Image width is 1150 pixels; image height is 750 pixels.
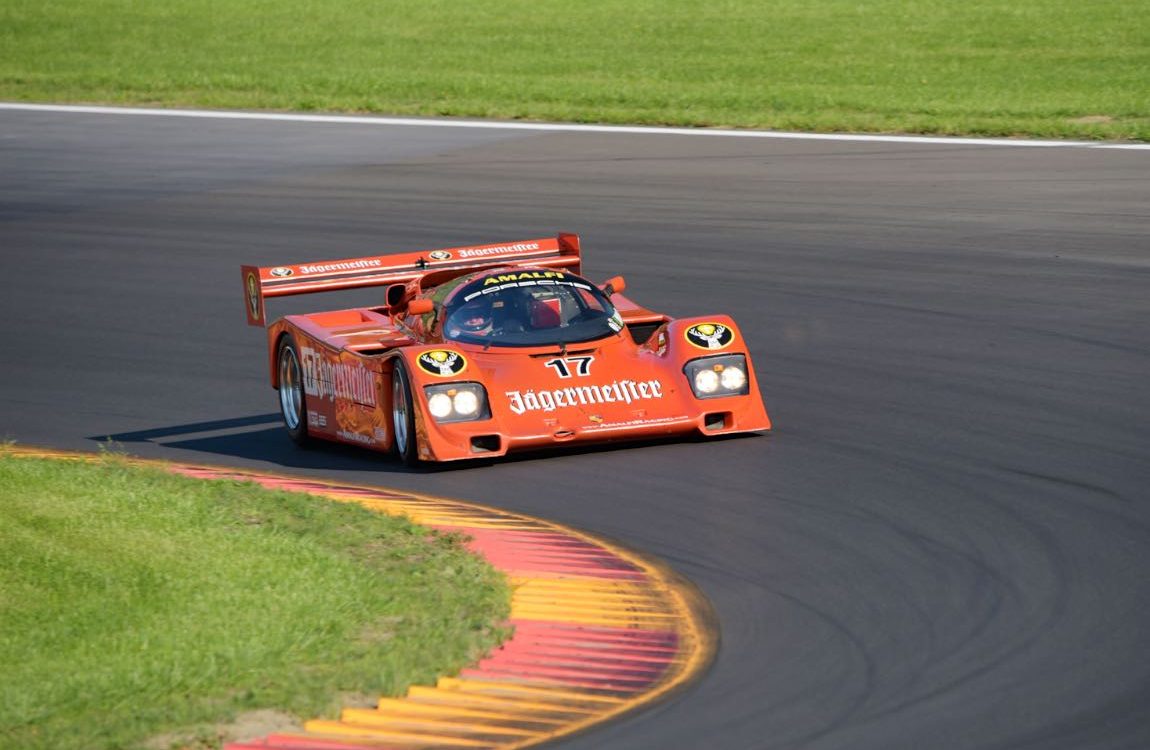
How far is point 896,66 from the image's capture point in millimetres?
32844

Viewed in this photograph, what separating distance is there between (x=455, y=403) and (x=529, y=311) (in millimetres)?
1110

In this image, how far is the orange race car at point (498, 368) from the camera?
12242mm

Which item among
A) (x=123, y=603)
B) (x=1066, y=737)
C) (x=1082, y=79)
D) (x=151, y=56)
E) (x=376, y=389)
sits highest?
(x=151, y=56)

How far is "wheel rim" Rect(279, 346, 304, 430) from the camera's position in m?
13.8

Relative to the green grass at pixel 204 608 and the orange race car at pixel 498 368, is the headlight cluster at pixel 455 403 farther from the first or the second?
the green grass at pixel 204 608

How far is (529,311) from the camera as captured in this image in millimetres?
13062

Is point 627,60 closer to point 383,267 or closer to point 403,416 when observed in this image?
point 383,267

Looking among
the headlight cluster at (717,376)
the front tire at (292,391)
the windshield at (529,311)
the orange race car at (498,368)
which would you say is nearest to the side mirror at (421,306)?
the orange race car at (498,368)

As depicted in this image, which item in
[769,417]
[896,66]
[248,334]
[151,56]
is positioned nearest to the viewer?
[769,417]

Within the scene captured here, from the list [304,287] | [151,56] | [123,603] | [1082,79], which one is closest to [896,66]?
[1082,79]

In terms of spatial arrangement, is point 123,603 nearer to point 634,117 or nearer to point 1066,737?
point 1066,737

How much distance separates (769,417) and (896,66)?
20.6 metres

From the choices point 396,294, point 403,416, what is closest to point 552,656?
point 403,416

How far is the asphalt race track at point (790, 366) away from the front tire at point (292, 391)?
13.3 inches
